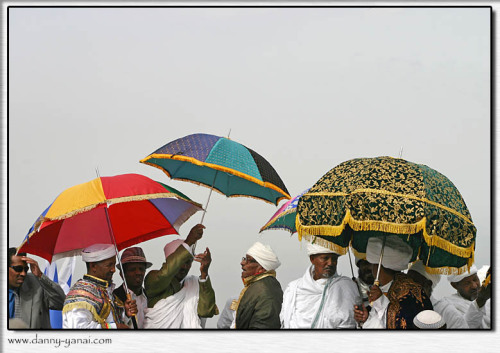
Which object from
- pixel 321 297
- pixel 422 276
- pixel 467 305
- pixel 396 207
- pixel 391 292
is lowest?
pixel 467 305

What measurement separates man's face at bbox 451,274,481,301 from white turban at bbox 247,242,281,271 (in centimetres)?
234

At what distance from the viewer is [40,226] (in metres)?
6.64

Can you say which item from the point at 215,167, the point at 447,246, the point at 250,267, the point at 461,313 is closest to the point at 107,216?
the point at 215,167

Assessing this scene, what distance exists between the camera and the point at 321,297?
7266mm

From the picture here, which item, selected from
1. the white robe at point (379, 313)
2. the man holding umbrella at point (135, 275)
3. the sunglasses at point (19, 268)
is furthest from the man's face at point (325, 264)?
the sunglasses at point (19, 268)

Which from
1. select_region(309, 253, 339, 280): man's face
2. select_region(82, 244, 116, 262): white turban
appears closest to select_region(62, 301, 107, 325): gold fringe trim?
select_region(82, 244, 116, 262): white turban

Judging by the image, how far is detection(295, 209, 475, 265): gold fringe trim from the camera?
6211 mm

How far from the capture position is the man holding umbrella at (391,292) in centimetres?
656

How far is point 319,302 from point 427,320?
1.24 m

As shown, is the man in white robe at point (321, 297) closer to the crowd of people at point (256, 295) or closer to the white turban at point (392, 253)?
the crowd of people at point (256, 295)

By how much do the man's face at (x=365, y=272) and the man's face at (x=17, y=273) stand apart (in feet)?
12.5

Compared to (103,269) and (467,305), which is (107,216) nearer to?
(103,269)

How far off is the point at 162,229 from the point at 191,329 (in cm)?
120

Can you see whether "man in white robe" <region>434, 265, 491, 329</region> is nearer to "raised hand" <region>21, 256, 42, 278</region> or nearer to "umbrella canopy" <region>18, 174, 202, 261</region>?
"umbrella canopy" <region>18, 174, 202, 261</region>
